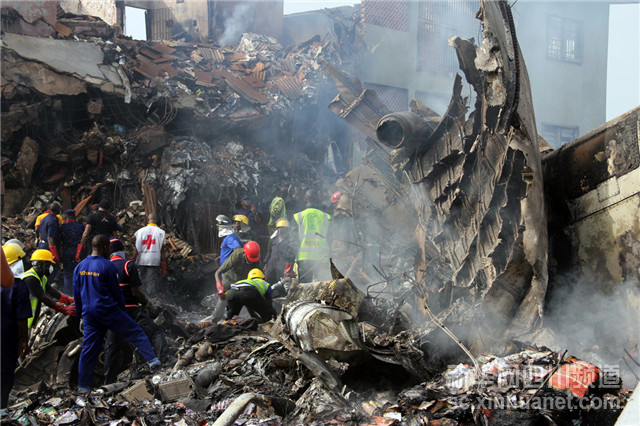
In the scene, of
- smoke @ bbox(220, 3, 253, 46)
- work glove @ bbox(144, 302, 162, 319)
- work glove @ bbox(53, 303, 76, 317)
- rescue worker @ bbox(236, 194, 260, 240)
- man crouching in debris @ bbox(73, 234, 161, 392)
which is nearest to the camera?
man crouching in debris @ bbox(73, 234, 161, 392)

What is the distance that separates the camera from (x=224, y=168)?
11.2 meters

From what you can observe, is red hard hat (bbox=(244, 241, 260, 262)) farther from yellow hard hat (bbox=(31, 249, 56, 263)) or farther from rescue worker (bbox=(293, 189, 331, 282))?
yellow hard hat (bbox=(31, 249, 56, 263))

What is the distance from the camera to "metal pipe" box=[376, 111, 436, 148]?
19.3ft

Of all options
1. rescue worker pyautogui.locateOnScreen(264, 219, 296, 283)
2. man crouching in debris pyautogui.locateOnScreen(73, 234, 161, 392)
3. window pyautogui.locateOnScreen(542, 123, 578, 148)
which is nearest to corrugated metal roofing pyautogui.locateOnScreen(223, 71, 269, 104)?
rescue worker pyautogui.locateOnScreen(264, 219, 296, 283)

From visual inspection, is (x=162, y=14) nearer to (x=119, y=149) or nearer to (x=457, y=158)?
(x=119, y=149)

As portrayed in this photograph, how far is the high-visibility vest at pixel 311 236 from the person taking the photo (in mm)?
7809

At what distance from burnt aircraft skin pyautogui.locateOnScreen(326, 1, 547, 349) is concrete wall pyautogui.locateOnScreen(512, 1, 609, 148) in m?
12.6

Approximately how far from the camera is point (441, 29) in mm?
17469

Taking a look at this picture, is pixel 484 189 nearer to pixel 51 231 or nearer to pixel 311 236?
pixel 311 236

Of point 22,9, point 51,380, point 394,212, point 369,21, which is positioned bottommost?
point 51,380

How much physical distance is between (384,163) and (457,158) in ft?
11.6

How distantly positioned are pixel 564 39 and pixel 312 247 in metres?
14.8

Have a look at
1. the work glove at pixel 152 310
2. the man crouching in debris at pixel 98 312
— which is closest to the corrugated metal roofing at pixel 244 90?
the work glove at pixel 152 310

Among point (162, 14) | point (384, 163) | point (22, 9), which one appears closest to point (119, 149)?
point (22, 9)
